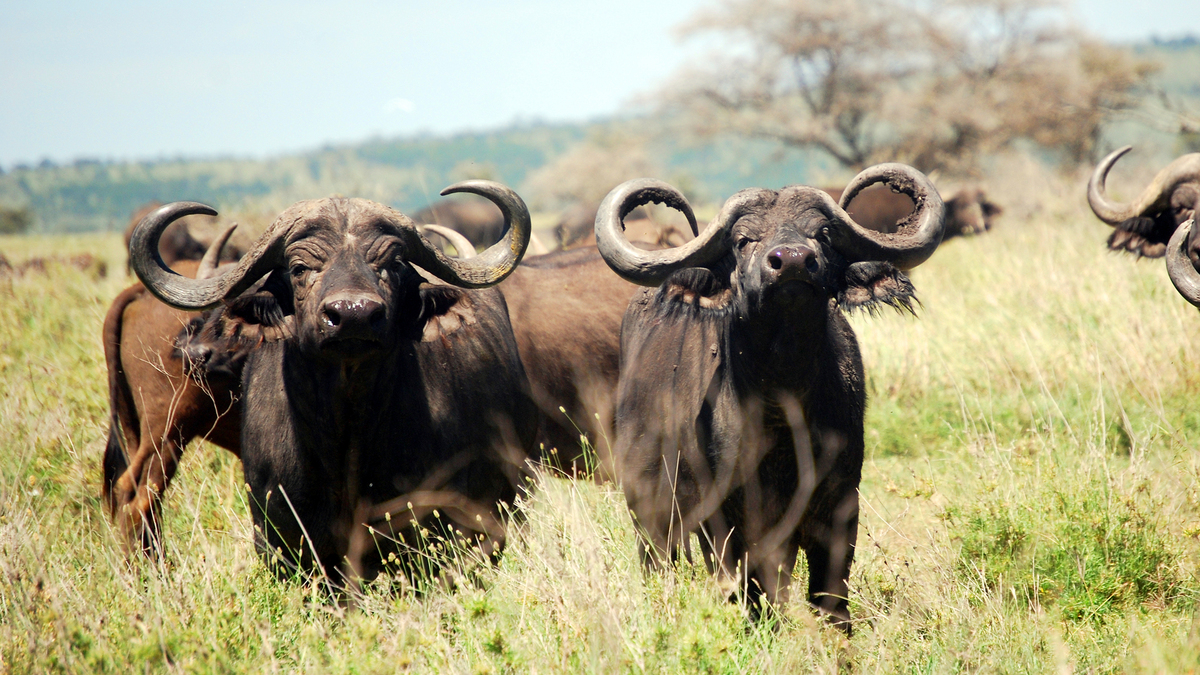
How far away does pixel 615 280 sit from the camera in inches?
237

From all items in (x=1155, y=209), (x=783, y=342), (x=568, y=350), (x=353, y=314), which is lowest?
(x=568, y=350)

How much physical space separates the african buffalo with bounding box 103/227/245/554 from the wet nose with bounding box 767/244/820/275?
112 inches

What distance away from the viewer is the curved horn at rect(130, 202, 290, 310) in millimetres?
3705

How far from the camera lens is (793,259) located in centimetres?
322

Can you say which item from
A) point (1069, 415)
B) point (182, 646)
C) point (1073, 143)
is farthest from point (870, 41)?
point (182, 646)

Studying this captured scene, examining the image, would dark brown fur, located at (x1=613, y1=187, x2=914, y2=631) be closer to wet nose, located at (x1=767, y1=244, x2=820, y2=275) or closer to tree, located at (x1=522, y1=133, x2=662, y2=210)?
wet nose, located at (x1=767, y1=244, x2=820, y2=275)

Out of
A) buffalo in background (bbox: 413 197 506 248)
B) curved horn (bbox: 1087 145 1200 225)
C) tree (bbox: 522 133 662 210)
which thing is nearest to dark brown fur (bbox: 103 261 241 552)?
curved horn (bbox: 1087 145 1200 225)

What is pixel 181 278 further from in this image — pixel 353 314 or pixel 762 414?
pixel 762 414

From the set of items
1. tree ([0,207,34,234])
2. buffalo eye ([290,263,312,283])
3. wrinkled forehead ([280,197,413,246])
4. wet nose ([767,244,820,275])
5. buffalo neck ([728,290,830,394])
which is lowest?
tree ([0,207,34,234])

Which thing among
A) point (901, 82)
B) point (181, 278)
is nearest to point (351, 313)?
point (181, 278)

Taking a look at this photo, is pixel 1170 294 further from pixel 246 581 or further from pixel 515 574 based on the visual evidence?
pixel 246 581

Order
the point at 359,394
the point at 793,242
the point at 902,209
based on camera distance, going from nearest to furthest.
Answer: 1. the point at 793,242
2. the point at 359,394
3. the point at 902,209

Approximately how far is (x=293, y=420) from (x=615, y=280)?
2678mm

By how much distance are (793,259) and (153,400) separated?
3.68 meters
